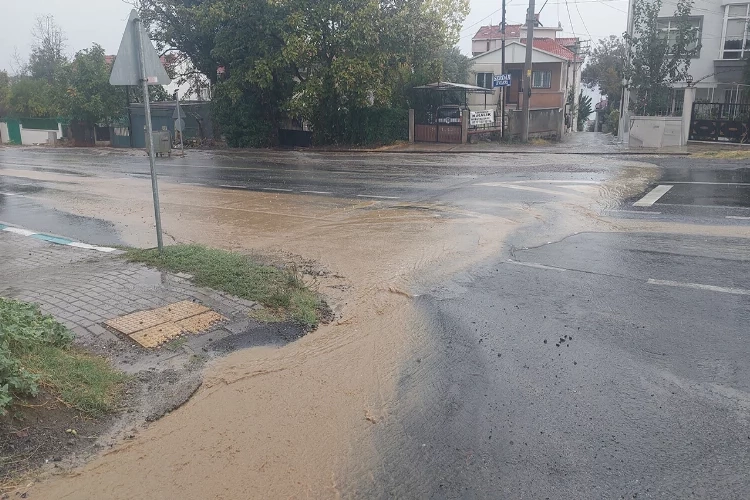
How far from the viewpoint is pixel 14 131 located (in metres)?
48.8

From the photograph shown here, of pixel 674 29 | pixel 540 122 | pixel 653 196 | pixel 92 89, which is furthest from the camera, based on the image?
pixel 92 89

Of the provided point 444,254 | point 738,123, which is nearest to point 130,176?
point 444,254

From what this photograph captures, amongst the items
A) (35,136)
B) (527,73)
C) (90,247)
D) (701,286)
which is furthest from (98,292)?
(35,136)

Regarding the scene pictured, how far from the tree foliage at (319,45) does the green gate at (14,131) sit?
23677 millimetres

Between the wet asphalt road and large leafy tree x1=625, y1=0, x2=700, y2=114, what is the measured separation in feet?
61.4

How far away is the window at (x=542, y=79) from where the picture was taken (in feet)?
144

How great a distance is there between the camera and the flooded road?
369 centimetres

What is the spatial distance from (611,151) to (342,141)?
1279cm

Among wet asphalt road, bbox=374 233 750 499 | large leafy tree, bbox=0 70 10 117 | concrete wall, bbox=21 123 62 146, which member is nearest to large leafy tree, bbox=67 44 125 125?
concrete wall, bbox=21 123 62 146

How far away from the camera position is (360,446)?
402 cm

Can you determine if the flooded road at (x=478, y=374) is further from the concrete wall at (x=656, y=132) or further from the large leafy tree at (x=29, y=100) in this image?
the large leafy tree at (x=29, y=100)

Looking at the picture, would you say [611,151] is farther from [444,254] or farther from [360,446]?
[360,446]

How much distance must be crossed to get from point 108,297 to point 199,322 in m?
1.30

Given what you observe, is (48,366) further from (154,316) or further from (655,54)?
(655,54)
